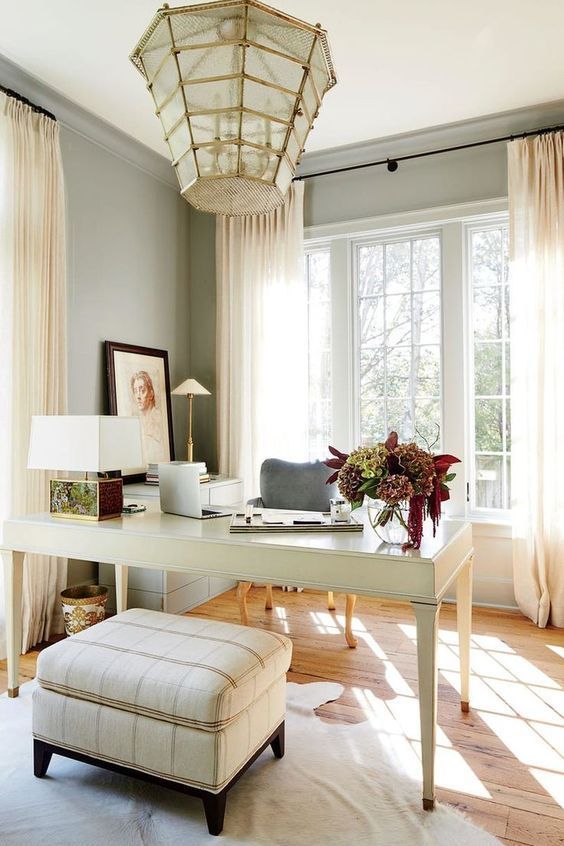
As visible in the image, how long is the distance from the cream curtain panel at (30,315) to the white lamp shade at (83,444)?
0.71 metres

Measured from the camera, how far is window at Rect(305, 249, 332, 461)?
4.40m

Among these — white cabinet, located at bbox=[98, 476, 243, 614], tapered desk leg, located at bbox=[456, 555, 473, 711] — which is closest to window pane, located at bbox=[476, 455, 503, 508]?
tapered desk leg, located at bbox=[456, 555, 473, 711]

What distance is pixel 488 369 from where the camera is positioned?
3.94 meters

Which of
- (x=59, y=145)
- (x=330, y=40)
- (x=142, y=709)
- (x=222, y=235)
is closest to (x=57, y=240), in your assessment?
(x=59, y=145)

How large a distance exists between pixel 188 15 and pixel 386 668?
274 cm

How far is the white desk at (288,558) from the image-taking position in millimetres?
1823

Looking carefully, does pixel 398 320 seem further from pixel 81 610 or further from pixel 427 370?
pixel 81 610

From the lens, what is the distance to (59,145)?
11.2ft

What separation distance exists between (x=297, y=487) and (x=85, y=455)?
155 cm

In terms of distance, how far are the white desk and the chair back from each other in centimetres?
106

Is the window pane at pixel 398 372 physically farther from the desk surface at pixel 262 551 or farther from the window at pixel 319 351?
the desk surface at pixel 262 551

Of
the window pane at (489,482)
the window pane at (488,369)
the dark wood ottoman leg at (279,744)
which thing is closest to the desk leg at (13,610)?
the dark wood ottoman leg at (279,744)

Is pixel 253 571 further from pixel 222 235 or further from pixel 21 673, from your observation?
pixel 222 235

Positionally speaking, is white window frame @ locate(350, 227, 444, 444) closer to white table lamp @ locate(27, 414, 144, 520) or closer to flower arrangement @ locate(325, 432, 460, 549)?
white table lamp @ locate(27, 414, 144, 520)
